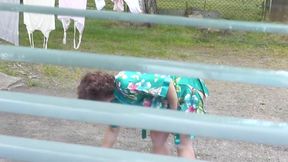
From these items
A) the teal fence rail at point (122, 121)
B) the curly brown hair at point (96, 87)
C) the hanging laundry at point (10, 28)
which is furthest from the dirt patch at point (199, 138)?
the teal fence rail at point (122, 121)

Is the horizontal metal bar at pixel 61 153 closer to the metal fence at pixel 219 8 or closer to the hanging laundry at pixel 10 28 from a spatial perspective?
the hanging laundry at pixel 10 28

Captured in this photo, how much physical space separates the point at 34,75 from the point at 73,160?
220 inches

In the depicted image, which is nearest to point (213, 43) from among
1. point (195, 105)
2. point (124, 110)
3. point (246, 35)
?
point (246, 35)

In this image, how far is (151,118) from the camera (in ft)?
2.92

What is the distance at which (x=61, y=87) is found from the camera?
19.3ft

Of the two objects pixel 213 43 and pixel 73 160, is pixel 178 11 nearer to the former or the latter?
pixel 213 43

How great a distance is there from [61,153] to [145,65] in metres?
0.46

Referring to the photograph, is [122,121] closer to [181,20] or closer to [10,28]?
[181,20]

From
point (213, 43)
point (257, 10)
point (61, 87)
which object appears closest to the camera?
point (61, 87)

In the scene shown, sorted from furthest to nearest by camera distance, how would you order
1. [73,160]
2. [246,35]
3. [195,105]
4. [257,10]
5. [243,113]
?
[257,10], [246,35], [243,113], [195,105], [73,160]

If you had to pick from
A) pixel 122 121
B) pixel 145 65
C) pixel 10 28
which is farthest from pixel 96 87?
pixel 10 28

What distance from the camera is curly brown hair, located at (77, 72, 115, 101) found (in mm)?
2729

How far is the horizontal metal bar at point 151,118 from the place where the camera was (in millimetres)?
839

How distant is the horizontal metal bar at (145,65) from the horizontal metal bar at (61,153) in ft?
1.11
